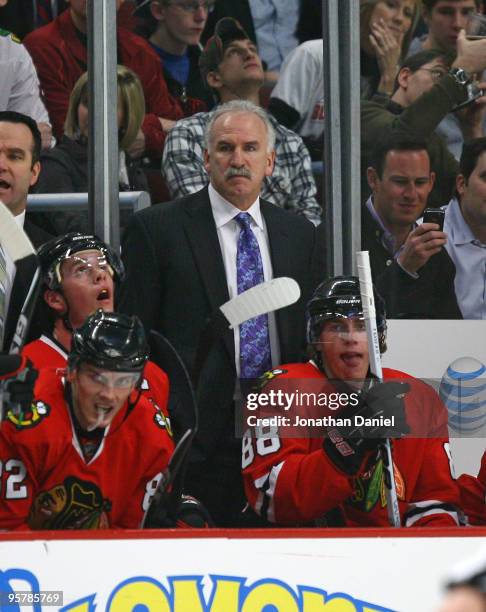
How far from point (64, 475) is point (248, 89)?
143 cm

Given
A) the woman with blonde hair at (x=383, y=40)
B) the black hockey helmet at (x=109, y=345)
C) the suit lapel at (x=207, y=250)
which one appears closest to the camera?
the black hockey helmet at (x=109, y=345)

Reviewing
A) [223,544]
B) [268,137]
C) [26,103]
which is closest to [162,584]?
[223,544]


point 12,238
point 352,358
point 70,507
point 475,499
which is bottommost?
point 475,499

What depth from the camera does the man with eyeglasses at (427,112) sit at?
3389 millimetres

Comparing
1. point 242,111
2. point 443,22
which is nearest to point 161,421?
point 242,111

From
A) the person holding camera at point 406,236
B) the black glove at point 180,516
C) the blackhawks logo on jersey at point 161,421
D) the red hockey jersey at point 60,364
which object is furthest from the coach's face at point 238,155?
the black glove at point 180,516

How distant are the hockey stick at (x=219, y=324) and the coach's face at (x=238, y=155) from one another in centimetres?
35

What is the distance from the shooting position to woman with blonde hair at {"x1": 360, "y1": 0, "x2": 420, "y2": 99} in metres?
3.38

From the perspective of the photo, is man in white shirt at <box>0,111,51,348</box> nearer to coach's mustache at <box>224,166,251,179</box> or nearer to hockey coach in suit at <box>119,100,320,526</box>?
hockey coach in suit at <box>119,100,320,526</box>

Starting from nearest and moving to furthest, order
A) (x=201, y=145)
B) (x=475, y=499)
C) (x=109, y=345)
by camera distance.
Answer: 1. (x=109, y=345)
2. (x=475, y=499)
3. (x=201, y=145)

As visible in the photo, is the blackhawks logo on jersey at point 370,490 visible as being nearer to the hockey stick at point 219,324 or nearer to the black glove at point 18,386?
the hockey stick at point 219,324

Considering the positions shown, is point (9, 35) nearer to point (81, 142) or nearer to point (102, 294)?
point (81, 142)

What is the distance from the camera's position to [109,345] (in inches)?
94.2

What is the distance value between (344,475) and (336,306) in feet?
1.46
